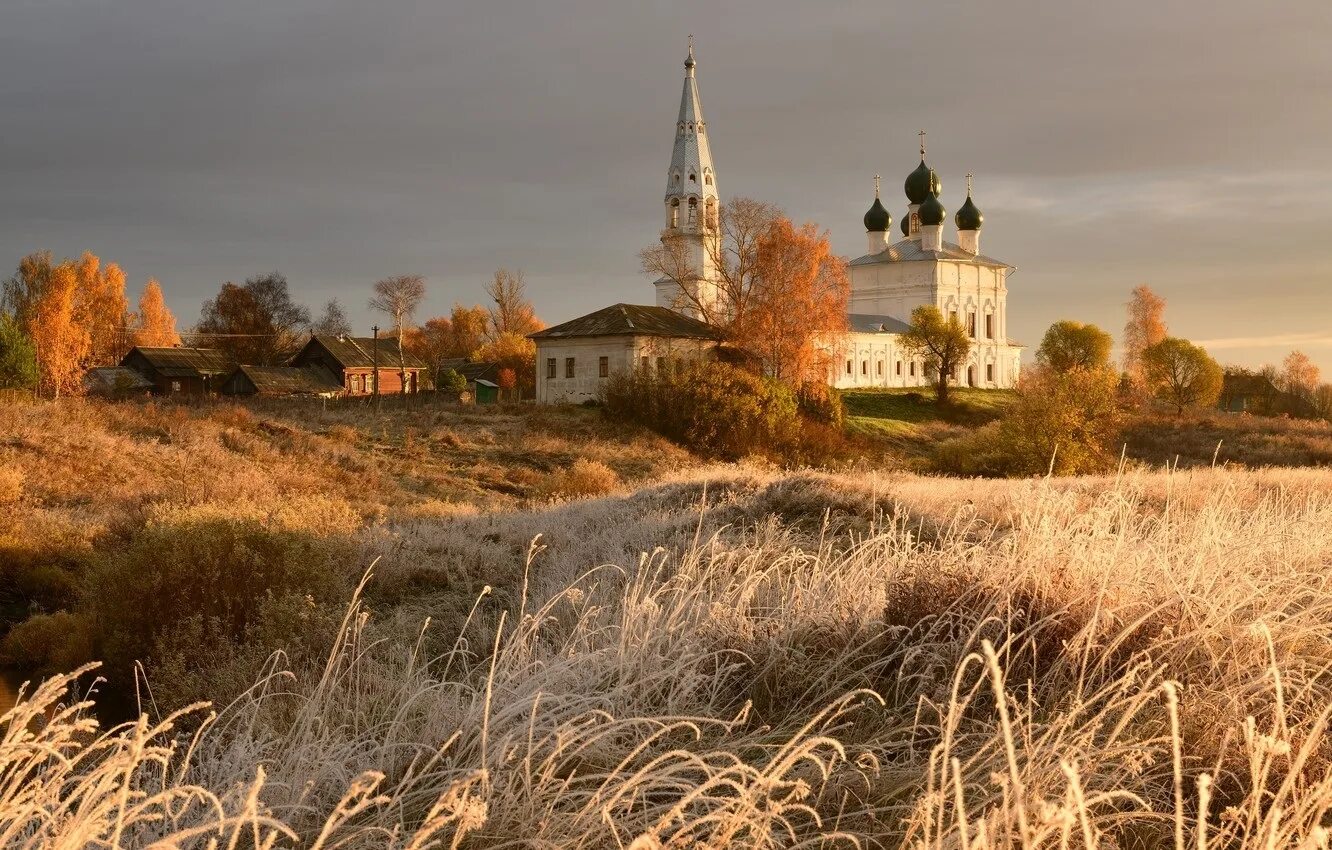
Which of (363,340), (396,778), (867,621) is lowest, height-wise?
(396,778)

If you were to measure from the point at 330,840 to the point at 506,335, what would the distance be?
7164 cm

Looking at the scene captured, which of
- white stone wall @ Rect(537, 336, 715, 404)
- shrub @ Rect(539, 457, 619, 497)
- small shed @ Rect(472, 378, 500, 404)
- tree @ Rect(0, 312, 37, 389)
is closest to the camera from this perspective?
shrub @ Rect(539, 457, 619, 497)

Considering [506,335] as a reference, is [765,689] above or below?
below

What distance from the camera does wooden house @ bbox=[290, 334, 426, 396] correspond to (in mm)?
64625

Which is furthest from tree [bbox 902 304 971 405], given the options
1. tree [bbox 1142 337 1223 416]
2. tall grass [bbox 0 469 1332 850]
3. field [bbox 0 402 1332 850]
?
tall grass [bbox 0 469 1332 850]

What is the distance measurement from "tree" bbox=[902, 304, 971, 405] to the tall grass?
5724cm

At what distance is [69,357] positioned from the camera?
58938mm

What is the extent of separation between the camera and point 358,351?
6644 centimetres

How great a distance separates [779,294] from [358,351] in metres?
28.0

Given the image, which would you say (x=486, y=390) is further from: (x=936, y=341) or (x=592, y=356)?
(x=936, y=341)

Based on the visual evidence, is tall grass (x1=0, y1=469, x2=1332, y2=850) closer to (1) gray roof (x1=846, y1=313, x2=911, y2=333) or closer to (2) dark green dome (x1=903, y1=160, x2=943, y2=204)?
(1) gray roof (x1=846, y1=313, x2=911, y2=333)

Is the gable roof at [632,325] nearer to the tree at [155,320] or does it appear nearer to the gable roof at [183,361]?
the gable roof at [183,361]

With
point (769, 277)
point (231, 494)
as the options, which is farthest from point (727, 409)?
point (231, 494)

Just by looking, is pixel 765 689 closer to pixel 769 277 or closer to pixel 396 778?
pixel 396 778
